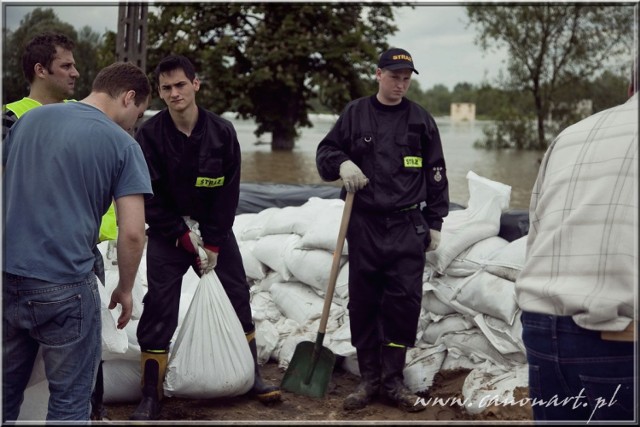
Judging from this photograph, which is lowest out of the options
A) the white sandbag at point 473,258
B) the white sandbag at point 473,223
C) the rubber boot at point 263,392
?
the rubber boot at point 263,392

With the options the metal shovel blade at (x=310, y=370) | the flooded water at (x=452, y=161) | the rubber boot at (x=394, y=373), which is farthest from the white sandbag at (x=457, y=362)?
the flooded water at (x=452, y=161)

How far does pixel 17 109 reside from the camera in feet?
10.5

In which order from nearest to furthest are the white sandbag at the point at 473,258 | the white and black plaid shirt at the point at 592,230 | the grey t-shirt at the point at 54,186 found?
1. the white and black plaid shirt at the point at 592,230
2. the grey t-shirt at the point at 54,186
3. the white sandbag at the point at 473,258

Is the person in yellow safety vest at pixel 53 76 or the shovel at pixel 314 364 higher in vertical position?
the person in yellow safety vest at pixel 53 76

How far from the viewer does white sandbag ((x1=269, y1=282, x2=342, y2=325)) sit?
453 cm

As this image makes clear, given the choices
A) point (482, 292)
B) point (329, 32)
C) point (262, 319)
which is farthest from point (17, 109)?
point (329, 32)

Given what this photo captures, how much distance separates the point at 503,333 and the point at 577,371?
6.68 feet

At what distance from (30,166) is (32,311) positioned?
0.45m

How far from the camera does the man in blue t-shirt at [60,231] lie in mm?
2420

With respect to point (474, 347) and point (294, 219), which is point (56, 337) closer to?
point (474, 347)

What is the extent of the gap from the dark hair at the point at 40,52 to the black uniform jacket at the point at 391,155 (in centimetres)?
133

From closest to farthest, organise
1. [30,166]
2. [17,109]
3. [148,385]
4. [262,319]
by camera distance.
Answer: [30,166] → [17,109] → [148,385] → [262,319]

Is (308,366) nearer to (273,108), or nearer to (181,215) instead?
(181,215)

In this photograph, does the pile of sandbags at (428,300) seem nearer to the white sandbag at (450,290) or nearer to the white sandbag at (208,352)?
the white sandbag at (450,290)
